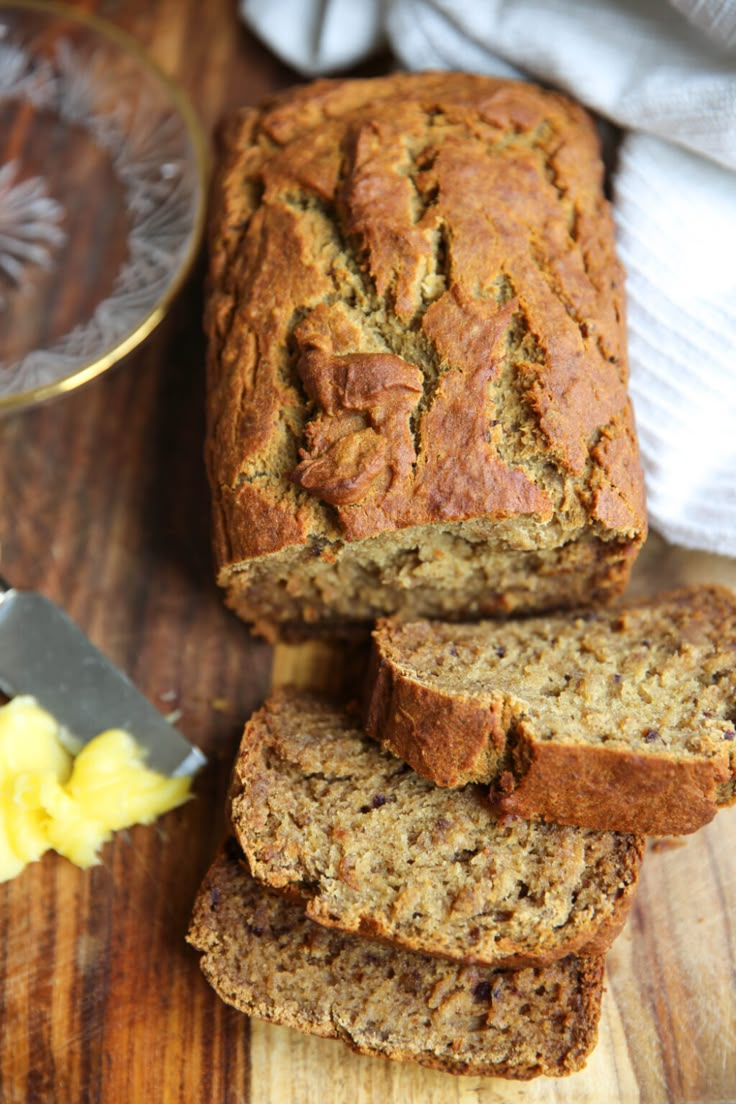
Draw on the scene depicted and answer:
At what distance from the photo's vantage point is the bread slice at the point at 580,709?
252 cm

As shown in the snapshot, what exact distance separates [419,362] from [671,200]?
3.52ft

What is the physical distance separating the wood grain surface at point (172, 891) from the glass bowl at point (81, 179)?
171 millimetres

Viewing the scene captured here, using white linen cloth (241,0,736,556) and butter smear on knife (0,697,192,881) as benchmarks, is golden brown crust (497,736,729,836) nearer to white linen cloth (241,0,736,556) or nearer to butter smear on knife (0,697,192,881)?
white linen cloth (241,0,736,556)

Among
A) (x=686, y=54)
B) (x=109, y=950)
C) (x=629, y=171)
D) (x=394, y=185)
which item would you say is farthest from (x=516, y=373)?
(x=109, y=950)

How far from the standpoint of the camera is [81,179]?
12.5 feet

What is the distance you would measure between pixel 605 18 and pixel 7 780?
Result: 3005 mm

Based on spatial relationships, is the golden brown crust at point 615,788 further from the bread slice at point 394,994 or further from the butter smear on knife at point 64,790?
the butter smear on knife at point 64,790

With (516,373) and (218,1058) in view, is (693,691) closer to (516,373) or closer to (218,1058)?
(516,373)

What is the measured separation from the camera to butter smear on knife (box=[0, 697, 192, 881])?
291cm

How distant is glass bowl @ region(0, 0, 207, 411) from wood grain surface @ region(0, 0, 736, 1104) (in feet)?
0.56

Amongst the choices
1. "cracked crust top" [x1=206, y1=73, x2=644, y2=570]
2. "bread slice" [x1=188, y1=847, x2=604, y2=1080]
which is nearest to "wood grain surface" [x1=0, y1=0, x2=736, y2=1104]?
"bread slice" [x1=188, y1=847, x2=604, y2=1080]

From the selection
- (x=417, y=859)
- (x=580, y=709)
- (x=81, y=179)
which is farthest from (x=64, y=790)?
(x=81, y=179)

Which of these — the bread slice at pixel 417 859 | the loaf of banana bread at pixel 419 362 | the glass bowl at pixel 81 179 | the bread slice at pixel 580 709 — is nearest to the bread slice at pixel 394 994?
the bread slice at pixel 417 859

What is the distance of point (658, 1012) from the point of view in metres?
2.82
